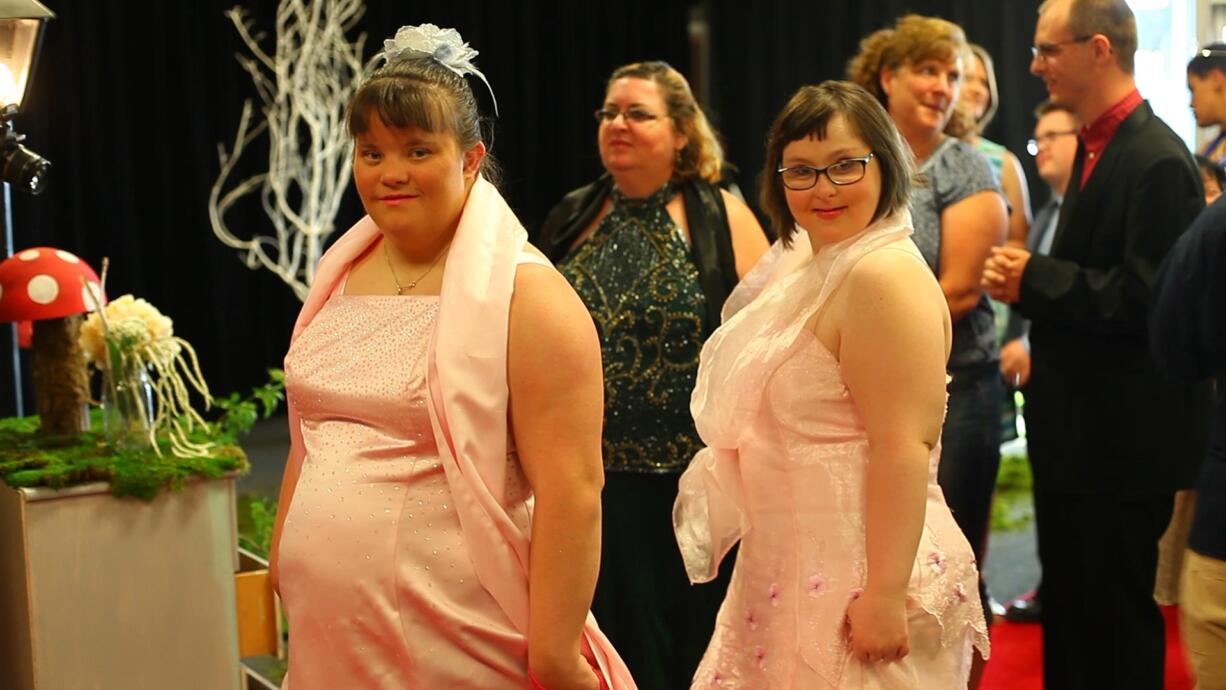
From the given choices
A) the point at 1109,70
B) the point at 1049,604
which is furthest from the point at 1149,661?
the point at 1109,70

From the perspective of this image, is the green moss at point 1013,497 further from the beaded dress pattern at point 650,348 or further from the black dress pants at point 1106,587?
the beaded dress pattern at point 650,348

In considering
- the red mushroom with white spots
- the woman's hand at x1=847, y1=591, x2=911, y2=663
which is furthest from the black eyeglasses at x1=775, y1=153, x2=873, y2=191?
the red mushroom with white spots

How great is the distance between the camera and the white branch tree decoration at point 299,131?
706cm

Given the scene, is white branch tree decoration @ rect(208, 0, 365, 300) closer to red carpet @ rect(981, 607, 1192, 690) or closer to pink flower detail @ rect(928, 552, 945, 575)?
red carpet @ rect(981, 607, 1192, 690)

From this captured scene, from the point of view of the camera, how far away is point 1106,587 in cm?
310

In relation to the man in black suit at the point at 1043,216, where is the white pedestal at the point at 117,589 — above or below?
below

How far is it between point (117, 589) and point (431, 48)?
4.91 feet

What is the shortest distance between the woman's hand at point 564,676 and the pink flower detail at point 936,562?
0.55 meters

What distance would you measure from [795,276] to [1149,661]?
5.01ft

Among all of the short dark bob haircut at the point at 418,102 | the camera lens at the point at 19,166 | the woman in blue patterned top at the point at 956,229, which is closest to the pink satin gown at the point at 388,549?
the short dark bob haircut at the point at 418,102

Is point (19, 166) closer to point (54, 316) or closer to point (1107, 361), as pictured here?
point (54, 316)

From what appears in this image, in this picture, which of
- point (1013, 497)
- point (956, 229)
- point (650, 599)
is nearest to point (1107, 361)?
point (956, 229)

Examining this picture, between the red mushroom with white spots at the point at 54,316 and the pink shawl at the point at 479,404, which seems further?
the red mushroom with white spots at the point at 54,316

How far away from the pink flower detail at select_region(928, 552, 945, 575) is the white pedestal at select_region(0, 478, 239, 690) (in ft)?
5.11
